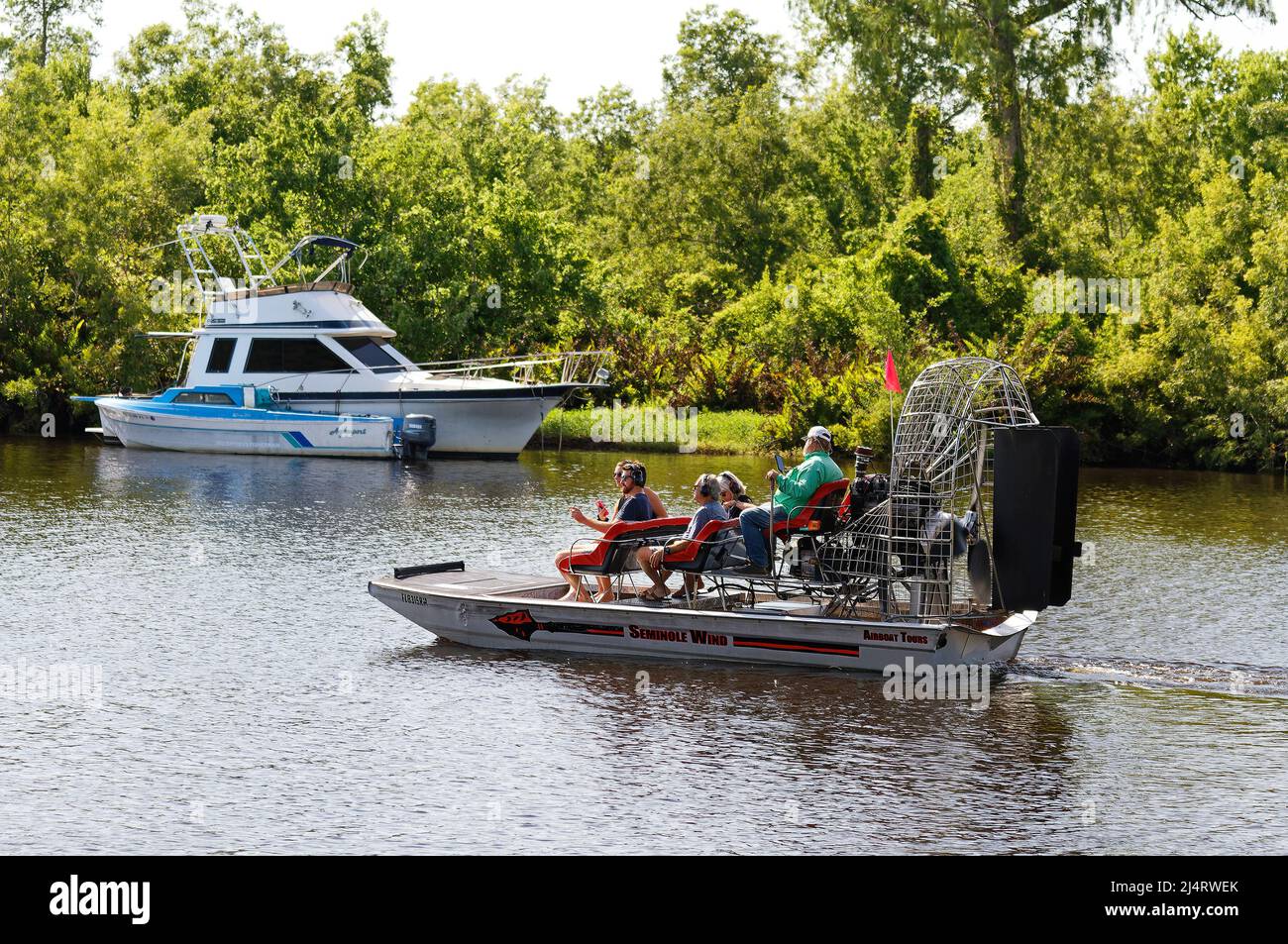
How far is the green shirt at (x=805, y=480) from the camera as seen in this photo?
15430 millimetres

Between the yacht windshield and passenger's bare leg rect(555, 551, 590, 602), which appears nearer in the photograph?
passenger's bare leg rect(555, 551, 590, 602)

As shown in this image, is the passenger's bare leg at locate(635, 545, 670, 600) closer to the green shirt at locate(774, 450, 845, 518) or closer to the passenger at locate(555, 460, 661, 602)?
the passenger at locate(555, 460, 661, 602)

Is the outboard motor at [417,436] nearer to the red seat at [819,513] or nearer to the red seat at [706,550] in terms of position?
the red seat at [706,550]

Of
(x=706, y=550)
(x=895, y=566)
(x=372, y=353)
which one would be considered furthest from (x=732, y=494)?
(x=372, y=353)

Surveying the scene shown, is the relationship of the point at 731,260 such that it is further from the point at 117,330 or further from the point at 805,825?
the point at 805,825

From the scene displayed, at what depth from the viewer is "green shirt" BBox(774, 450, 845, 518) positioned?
1543cm

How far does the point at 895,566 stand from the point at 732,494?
181 cm

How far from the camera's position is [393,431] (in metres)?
38.3

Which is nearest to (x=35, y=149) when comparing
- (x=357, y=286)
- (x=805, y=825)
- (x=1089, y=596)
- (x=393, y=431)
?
(x=357, y=286)

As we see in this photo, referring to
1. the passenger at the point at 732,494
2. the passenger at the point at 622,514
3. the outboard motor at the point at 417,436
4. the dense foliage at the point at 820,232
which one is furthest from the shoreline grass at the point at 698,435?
the passenger at the point at 732,494

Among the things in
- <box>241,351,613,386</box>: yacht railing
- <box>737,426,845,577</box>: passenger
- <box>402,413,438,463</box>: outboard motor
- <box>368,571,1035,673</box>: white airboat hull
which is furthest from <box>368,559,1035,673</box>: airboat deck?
<box>241,351,613,386</box>: yacht railing

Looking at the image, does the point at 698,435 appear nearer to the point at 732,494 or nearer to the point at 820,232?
the point at 820,232

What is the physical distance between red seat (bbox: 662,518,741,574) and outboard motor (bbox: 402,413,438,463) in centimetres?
2293
